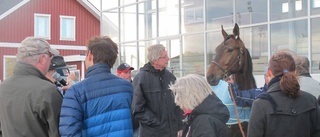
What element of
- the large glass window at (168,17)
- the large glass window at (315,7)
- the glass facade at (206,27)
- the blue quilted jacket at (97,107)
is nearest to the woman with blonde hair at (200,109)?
the blue quilted jacket at (97,107)

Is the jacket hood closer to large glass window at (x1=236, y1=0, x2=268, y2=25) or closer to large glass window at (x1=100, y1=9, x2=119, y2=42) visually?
large glass window at (x1=236, y1=0, x2=268, y2=25)

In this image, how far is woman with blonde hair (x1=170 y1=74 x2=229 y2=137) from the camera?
3826 millimetres

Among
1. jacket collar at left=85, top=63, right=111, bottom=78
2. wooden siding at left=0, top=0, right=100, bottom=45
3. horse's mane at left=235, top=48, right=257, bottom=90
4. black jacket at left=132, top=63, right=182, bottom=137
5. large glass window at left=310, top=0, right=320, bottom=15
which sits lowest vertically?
black jacket at left=132, top=63, right=182, bottom=137

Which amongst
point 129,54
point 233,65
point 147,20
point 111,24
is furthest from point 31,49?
point 111,24

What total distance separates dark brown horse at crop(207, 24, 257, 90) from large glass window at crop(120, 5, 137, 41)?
13.2m

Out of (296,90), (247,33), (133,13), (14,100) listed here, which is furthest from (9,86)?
(133,13)

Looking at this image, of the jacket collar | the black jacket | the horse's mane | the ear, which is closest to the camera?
the jacket collar

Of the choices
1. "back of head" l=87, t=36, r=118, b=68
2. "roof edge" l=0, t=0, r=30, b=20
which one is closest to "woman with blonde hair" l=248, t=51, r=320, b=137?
"back of head" l=87, t=36, r=118, b=68

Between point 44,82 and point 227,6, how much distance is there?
10.7 m

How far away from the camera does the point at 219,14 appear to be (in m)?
14.6

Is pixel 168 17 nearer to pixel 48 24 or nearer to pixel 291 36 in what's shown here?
pixel 291 36

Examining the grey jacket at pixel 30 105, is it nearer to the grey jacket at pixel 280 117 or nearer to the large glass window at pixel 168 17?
the grey jacket at pixel 280 117

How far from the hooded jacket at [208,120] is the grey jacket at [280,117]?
10.0 inches

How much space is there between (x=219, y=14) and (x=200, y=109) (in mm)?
10984
